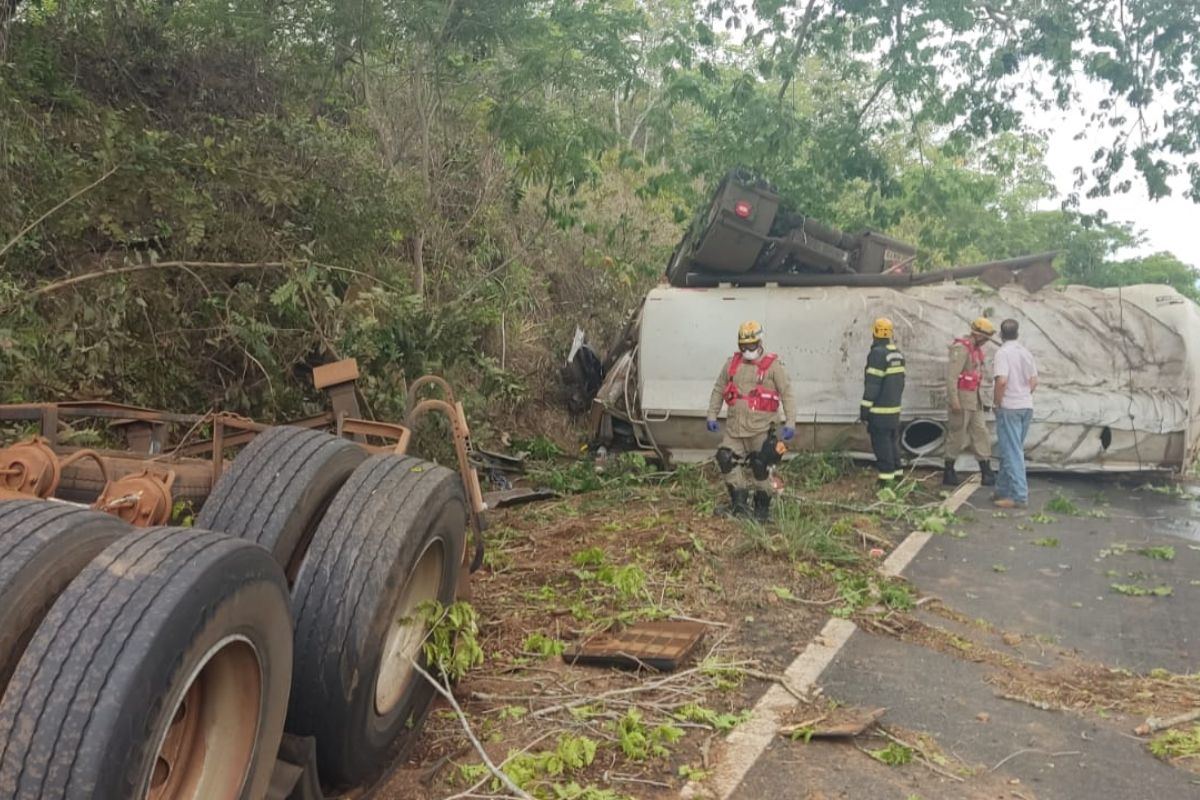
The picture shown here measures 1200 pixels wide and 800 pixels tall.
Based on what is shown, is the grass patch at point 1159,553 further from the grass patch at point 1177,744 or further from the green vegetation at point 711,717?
the green vegetation at point 711,717

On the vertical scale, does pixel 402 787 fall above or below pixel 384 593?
below

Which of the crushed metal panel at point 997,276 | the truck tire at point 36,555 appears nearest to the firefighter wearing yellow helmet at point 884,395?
the crushed metal panel at point 997,276

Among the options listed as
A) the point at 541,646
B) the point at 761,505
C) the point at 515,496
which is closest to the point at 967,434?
the point at 761,505

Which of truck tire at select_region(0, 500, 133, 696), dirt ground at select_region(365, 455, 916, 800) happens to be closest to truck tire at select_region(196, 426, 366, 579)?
truck tire at select_region(0, 500, 133, 696)

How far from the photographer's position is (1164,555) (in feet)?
25.6

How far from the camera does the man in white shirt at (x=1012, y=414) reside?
9703 mm

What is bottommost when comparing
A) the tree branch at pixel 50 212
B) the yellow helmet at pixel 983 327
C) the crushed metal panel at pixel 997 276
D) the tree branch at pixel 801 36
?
the yellow helmet at pixel 983 327

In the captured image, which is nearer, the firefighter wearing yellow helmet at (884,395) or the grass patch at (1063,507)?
the grass patch at (1063,507)

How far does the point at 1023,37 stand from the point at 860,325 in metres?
3.60

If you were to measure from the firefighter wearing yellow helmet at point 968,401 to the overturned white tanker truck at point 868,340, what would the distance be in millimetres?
441

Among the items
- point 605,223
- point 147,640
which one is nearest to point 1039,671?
point 147,640

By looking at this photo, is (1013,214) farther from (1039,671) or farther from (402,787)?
(402,787)

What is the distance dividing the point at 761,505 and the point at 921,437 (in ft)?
11.4

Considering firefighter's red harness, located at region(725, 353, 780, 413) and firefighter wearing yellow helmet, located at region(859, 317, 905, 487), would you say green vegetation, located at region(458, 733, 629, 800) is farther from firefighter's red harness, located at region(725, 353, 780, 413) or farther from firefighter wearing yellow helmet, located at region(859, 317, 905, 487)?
firefighter wearing yellow helmet, located at region(859, 317, 905, 487)
